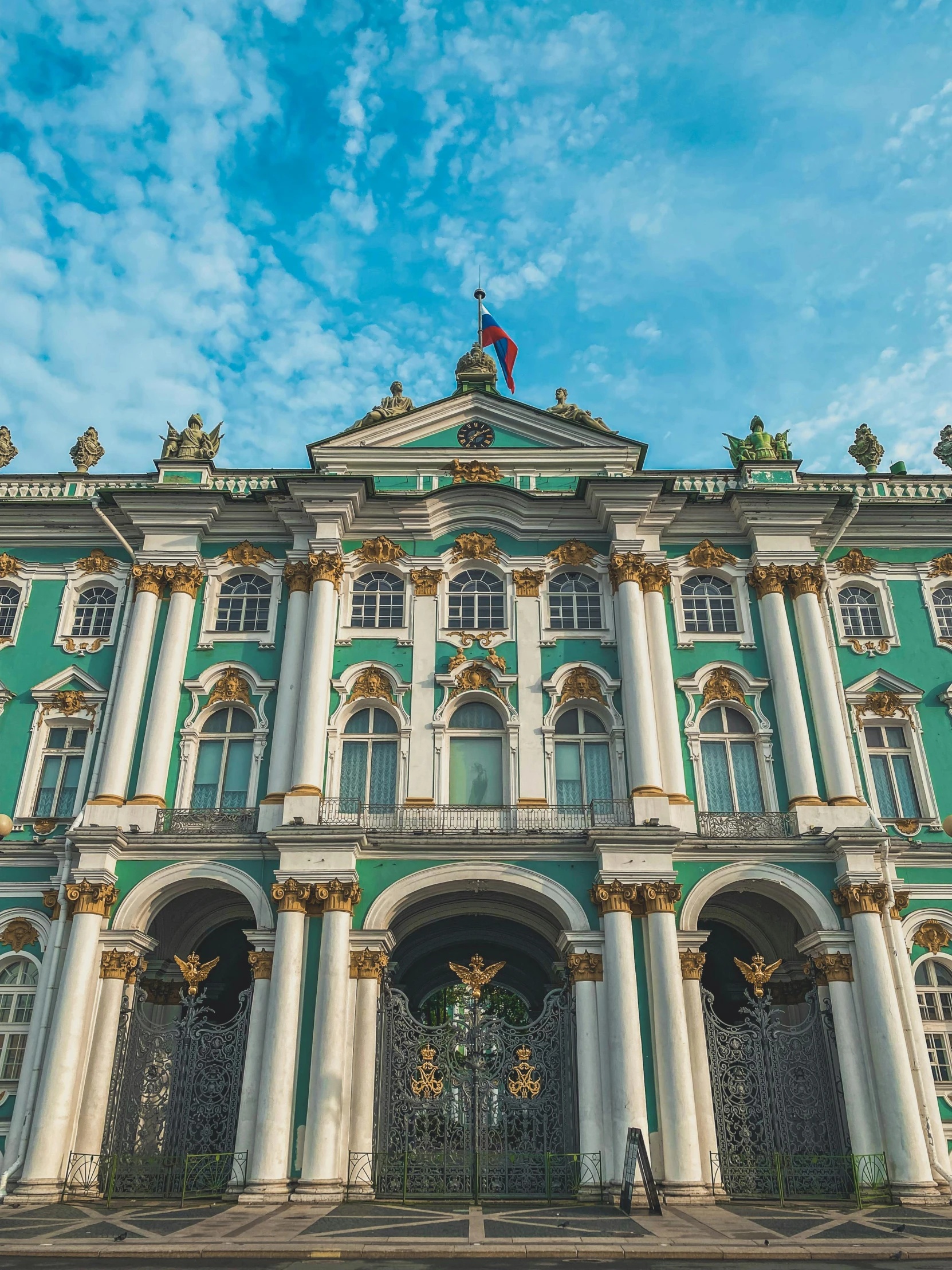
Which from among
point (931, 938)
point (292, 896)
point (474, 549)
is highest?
point (474, 549)

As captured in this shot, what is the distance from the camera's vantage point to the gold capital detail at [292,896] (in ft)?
70.6

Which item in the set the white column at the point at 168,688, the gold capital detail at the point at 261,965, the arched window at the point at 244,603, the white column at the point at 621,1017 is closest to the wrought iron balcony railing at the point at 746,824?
the white column at the point at 621,1017

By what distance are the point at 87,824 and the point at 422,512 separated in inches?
422

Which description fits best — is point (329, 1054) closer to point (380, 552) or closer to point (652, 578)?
point (380, 552)

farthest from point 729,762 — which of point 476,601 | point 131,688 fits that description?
point 131,688

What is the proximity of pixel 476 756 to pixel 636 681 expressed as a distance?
4.06 metres

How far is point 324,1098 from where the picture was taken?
65.3ft

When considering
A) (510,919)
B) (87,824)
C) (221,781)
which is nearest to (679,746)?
(510,919)

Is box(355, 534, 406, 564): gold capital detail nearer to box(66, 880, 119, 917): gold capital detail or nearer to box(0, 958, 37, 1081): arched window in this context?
box(66, 880, 119, 917): gold capital detail

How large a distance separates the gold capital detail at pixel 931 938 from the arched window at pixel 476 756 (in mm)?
9482

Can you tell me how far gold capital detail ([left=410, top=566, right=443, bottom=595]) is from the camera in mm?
26281

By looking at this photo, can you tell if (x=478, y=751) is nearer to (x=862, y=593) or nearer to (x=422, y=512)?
(x=422, y=512)

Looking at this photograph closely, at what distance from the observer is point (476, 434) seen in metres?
28.5

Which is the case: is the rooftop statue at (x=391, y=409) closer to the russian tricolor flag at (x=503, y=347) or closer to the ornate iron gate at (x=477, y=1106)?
the russian tricolor flag at (x=503, y=347)
